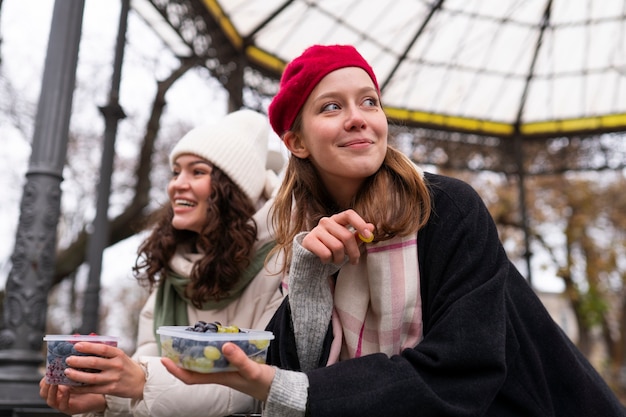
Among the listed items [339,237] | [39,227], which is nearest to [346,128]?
[339,237]

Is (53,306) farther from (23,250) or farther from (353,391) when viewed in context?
(353,391)

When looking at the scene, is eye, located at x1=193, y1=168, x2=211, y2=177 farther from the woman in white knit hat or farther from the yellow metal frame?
the yellow metal frame

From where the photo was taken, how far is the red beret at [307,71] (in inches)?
61.9

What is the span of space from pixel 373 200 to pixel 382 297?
0.26m

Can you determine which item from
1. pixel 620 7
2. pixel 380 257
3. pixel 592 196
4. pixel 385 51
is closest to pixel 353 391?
pixel 380 257

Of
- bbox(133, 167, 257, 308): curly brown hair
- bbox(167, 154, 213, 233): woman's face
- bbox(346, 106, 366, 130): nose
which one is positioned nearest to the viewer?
bbox(346, 106, 366, 130): nose

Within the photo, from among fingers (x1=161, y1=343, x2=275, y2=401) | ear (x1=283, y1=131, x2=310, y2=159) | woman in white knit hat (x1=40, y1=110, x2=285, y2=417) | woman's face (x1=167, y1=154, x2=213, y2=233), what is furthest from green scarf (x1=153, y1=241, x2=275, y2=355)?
fingers (x1=161, y1=343, x2=275, y2=401)

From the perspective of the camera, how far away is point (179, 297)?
2.41m

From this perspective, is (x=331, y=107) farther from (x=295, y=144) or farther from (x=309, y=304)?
(x=309, y=304)

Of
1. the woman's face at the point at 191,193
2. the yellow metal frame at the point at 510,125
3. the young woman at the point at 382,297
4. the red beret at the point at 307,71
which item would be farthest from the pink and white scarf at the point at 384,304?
the yellow metal frame at the point at 510,125

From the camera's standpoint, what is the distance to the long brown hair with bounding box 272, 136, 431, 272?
55.4 inches

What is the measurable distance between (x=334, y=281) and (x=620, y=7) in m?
7.94

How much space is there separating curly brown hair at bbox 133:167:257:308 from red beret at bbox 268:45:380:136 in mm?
769

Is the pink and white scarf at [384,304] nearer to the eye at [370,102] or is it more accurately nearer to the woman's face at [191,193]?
the eye at [370,102]
